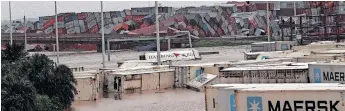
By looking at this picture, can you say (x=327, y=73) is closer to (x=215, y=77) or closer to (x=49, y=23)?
(x=215, y=77)

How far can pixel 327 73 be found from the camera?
13.9 m

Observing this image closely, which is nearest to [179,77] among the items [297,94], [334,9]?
[297,94]

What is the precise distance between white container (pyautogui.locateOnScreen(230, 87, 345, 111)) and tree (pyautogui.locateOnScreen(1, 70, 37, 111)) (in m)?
5.41

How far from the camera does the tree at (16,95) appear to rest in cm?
1370

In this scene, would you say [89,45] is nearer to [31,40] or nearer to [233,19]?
[31,40]

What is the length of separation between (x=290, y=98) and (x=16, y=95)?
6.28 m

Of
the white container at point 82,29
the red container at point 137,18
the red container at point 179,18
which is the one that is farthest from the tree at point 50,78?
the white container at point 82,29

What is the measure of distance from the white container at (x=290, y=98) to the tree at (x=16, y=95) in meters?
5.41

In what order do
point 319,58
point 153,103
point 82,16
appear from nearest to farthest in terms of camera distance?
1. point 153,103
2. point 319,58
3. point 82,16

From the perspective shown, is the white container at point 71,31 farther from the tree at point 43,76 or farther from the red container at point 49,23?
the tree at point 43,76

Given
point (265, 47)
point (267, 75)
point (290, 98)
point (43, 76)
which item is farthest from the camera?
point (265, 47)

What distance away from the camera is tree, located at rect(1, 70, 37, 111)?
45.0 feet

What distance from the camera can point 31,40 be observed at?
63.8 metres

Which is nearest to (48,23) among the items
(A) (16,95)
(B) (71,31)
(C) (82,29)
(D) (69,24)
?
(D) (69,24)
